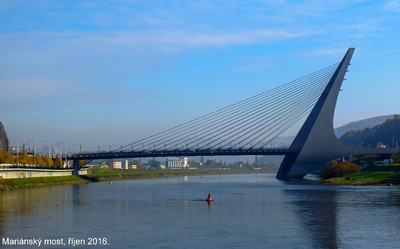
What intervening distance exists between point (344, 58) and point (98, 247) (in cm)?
9088

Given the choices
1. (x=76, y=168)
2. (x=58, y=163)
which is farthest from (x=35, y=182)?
(x=58, y=163)

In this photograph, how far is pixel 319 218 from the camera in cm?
4028

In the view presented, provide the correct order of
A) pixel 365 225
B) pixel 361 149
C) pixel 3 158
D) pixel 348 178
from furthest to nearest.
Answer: pixel 361 149
pixel 3 158
pixel 348 178
pixel 365 225

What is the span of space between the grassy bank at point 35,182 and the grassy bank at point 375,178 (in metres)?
48.3

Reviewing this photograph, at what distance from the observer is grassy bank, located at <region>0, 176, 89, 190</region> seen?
78.2 metres

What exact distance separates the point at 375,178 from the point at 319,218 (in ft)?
172

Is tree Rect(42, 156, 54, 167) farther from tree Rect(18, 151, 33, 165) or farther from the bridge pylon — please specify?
the bridge pylon

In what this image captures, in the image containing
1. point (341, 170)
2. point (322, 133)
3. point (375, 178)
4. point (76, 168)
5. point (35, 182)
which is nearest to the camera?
point (375, 178)

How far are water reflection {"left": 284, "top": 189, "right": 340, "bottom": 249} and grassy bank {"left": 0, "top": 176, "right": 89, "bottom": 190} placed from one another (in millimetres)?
41516

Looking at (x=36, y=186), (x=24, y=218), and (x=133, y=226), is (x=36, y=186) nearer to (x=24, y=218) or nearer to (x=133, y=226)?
(x=24, y=218)

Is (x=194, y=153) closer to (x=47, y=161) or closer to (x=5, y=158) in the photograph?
(x=47, y=161)

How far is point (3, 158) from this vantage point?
102 meters

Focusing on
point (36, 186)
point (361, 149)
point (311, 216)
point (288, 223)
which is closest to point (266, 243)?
point (288, 223)

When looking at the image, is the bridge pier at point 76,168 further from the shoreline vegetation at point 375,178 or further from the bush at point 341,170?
the shoreline vegetation at point 375,178
